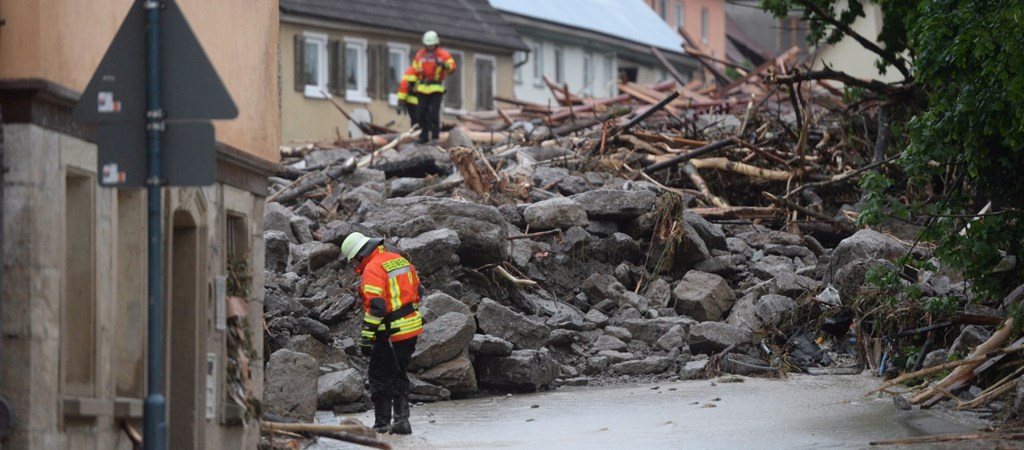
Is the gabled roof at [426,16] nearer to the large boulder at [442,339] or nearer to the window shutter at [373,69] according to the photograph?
the window shutter at [373,69]

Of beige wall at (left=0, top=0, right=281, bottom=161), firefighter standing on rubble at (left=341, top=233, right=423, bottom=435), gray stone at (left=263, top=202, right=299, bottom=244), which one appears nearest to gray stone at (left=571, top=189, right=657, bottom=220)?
gray stone at (left=263, top=202, right=299, bottom=244)

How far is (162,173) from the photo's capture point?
24.3 feet

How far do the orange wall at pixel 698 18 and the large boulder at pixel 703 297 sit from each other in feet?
175

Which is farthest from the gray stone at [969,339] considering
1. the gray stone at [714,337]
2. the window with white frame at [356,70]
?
the window with white frame at [356,70]

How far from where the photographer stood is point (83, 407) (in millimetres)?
9336

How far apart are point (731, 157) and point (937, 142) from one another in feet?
38.1

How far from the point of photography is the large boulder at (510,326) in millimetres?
19562

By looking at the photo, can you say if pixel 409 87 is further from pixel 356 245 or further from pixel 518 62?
pixel 518 62

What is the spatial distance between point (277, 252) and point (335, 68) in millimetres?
27371

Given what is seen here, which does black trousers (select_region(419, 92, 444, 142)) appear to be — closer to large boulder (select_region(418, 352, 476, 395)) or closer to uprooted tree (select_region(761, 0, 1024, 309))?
large boulder (select_region(418, 352, 476, 395))

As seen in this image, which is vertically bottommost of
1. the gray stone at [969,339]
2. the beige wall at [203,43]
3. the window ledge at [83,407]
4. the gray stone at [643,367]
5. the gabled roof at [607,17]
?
the gray stone at [643,367]

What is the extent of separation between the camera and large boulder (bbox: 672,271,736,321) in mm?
21750

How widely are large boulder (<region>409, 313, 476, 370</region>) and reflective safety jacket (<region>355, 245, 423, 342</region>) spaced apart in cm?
270

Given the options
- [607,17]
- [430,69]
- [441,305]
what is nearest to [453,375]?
[441,305]
